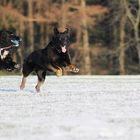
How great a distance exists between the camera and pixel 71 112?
427 inches

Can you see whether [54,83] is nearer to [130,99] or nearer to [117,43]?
[130,99]

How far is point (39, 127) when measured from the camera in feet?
30.1

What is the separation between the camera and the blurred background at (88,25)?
42344 mm

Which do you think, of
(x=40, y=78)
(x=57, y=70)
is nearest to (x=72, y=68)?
(x=57, y=70)

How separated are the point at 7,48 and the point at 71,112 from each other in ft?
15.0

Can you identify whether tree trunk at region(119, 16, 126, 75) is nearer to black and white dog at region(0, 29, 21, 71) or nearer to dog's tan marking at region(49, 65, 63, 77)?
black and white dog at region(0, 29, 21, 71)

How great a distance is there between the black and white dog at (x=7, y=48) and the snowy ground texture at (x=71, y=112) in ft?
1.99

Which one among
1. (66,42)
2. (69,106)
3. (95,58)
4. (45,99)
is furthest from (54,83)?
(95,58)

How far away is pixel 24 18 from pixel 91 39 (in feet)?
17.0

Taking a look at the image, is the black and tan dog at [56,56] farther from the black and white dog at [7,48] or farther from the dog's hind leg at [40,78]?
the black and white dog at [7,48]

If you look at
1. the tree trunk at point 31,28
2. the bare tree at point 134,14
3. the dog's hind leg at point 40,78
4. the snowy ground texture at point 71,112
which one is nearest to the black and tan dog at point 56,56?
the dog's hind leg at point 40,78

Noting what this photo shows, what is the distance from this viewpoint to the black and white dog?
49.0 ft

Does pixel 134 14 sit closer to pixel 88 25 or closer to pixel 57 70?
pixel 88 25

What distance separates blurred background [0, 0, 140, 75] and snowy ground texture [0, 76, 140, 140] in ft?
84.6
